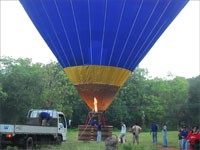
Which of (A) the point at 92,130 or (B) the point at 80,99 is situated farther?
(B) the point at 80,99

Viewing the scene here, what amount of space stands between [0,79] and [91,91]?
22.7 meters

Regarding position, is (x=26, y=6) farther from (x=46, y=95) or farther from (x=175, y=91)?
(x=175, y=91)

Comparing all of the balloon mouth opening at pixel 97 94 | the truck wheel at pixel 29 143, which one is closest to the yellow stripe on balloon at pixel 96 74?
the balloon mouth opening at pixel 97 94

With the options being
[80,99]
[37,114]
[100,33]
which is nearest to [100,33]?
[100,33]

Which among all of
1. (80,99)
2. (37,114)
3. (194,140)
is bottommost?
(194,140)

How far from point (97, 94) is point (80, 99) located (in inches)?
1200

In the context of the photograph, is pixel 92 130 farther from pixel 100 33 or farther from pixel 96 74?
pixel 100 33

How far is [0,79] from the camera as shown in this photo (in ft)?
115

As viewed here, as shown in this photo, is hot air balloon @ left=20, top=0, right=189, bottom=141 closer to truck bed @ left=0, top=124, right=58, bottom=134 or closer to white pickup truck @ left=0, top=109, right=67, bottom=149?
white pickup truck @ left=0, top=109, right=67, bottom=149

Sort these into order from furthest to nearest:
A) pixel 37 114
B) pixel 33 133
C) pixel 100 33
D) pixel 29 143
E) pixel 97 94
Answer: pixel 37 114, pixel 97 94, pixel 100 33, pixel 33 133, pixel 29 143

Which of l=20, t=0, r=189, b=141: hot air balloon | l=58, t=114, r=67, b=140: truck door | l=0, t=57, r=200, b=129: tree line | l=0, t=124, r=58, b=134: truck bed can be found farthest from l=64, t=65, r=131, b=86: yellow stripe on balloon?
l=0, t=57, r=200, b=129: tree line

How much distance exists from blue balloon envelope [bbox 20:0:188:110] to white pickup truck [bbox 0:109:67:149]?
4.81 feet

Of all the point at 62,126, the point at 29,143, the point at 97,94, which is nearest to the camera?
the point at 29,143

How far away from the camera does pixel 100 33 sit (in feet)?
43.7
